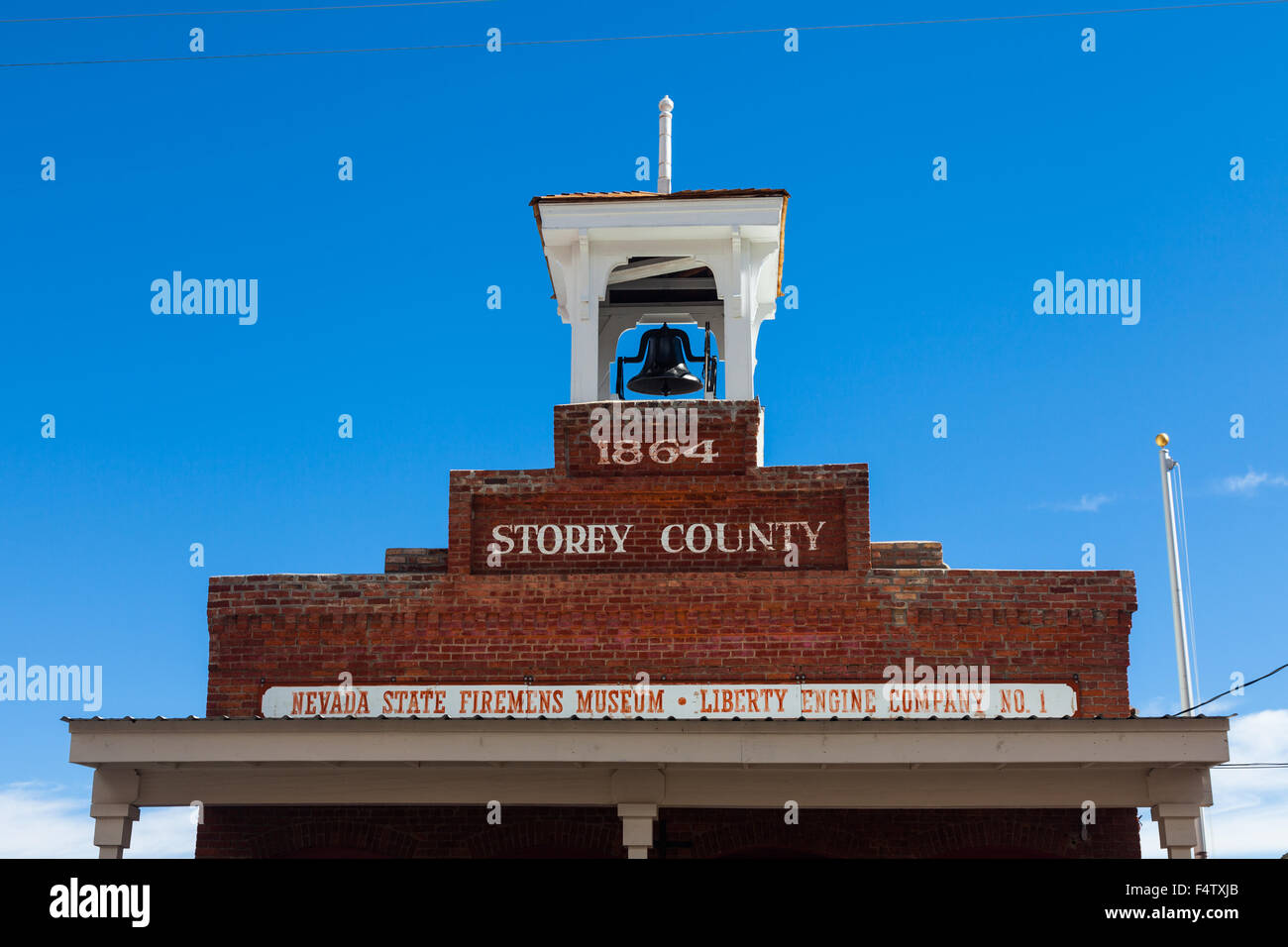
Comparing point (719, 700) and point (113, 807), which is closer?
point (113, 807)

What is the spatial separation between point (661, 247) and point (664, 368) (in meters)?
1.44

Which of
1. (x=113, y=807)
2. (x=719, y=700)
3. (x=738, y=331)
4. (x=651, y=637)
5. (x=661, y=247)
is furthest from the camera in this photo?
(x=661, y=247)

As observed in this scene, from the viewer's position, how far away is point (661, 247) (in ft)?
56.2

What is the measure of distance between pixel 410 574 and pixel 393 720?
12.1 feet

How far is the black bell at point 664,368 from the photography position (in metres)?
17.3

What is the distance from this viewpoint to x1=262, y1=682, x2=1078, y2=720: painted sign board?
1480 cm

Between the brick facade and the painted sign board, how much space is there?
16 centimetres

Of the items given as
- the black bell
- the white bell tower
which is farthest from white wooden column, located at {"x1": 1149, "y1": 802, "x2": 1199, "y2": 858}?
the black bell

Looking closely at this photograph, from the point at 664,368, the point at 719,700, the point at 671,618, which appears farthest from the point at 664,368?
the point at 719,700
